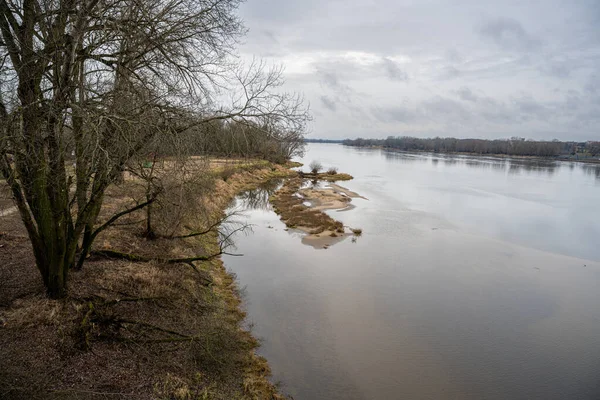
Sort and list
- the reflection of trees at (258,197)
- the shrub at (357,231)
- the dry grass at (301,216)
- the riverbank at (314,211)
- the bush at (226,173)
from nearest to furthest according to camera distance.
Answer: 1. the riverbank at (314,211)
2. the shrub at (357,231)
3. the dry grass at (301,216)
4. the reflection of trees at (258,197)
5. the bush at (226,173)

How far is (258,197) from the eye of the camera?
33.0 meters

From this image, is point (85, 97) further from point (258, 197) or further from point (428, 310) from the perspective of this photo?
point (258, 197)

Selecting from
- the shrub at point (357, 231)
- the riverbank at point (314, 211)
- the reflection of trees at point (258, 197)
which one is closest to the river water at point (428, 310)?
the shrub at point (357, 231)

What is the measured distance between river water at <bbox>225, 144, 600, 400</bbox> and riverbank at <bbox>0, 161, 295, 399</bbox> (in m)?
1.17

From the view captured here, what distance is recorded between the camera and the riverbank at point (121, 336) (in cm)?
578

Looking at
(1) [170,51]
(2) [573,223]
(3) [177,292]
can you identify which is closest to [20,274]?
(3) [177,292]

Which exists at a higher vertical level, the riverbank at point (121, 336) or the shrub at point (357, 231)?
the riverbank at point (121, 336)

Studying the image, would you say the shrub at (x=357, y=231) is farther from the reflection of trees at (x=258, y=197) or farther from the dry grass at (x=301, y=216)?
the reflection of trees at (x=258, y=197)

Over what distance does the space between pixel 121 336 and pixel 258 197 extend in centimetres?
2606

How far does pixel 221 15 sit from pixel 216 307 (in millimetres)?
7489

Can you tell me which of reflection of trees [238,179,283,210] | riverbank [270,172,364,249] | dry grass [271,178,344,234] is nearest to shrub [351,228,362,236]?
riverbank [270,172,364,249]

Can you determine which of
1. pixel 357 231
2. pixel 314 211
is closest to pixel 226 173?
pixel 314 211

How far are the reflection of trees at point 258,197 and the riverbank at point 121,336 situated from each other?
1751 centimetres

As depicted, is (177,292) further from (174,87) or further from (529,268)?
(529,268)
